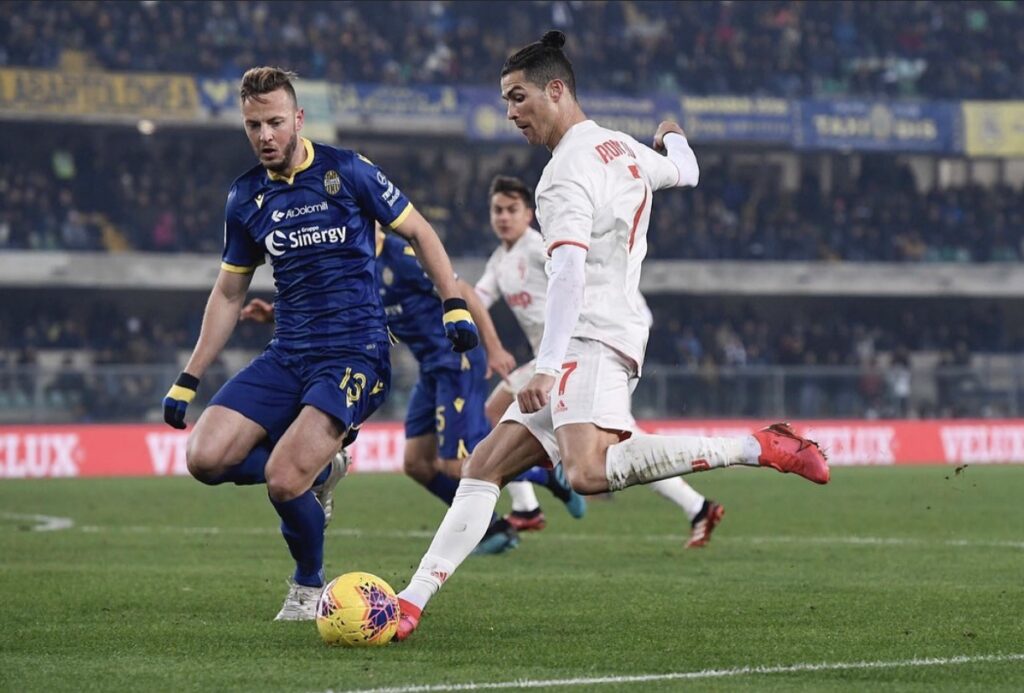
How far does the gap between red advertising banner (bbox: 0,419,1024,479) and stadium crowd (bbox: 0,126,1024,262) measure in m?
9.29

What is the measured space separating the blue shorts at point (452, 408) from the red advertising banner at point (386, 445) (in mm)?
13602

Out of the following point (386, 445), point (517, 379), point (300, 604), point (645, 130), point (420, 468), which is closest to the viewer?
point (300, 604)

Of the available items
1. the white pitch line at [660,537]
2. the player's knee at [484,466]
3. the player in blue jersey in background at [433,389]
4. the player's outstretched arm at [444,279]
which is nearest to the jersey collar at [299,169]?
the player's outstretched arm at [444,279]

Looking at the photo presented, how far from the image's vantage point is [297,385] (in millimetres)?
7613

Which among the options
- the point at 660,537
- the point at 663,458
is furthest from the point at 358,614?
the point at 660,537

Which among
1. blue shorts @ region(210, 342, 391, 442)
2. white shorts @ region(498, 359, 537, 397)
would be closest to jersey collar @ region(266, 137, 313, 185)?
blue shorts @ region(210, 342, 391, 442)

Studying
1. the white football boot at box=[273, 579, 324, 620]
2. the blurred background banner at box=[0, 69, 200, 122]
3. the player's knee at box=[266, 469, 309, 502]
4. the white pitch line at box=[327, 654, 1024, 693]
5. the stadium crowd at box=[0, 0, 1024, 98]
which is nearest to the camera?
the white pitch line at box=[327, 654, 1024, 693]

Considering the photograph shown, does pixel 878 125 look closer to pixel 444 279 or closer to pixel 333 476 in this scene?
pixel 333 476

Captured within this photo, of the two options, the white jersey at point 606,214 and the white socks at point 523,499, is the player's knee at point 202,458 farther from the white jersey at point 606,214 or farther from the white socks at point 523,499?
the white socks at point 523,499

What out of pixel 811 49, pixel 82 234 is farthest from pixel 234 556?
pixel 811 49

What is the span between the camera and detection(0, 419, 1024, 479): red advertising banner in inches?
1029

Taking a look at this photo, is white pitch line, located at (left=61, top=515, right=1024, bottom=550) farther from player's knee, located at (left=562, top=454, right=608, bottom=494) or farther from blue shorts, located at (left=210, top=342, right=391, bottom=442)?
player's knee, located at (left=562, top=454, right=608, bottom=494)

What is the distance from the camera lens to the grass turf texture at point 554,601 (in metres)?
6.09

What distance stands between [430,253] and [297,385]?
32.7 inches
